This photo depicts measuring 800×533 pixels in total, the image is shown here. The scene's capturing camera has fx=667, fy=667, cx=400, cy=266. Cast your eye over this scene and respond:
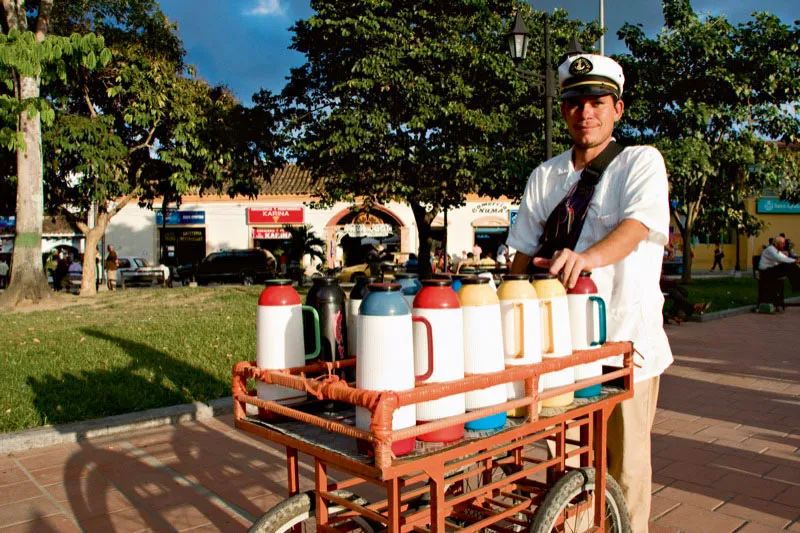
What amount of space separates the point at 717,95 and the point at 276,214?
73.6 ft

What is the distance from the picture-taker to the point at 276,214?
34312 mm

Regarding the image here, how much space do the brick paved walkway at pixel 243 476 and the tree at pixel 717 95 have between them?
1152 cm

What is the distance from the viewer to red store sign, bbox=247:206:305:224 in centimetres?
3428

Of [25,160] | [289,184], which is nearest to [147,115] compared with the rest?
[25,160]

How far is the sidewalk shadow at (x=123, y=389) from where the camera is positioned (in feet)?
18.1

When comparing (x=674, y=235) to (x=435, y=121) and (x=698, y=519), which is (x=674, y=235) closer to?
(x=435, y=121)

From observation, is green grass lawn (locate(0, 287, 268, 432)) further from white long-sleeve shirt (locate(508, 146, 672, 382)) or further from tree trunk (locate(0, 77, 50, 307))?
white long-sleeve shirt (locate(508, 146, 672, 382))

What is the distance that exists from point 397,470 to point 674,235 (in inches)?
1472

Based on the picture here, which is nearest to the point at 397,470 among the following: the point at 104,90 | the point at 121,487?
the point at 121,487

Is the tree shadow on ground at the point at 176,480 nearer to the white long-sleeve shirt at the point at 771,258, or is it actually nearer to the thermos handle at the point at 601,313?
the thermos handle at the point at 601,313

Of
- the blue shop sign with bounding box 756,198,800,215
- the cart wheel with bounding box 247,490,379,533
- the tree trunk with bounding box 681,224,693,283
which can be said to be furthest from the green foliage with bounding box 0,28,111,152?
the blue shop sign with bounding box 756,198,800,215

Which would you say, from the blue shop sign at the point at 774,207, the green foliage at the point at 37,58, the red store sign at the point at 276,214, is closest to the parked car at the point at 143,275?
the red store sign at the point at 276,214

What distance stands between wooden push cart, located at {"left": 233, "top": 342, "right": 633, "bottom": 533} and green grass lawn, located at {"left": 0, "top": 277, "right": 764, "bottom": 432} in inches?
154

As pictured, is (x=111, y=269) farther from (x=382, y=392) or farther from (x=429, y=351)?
(x=382, y=392)
